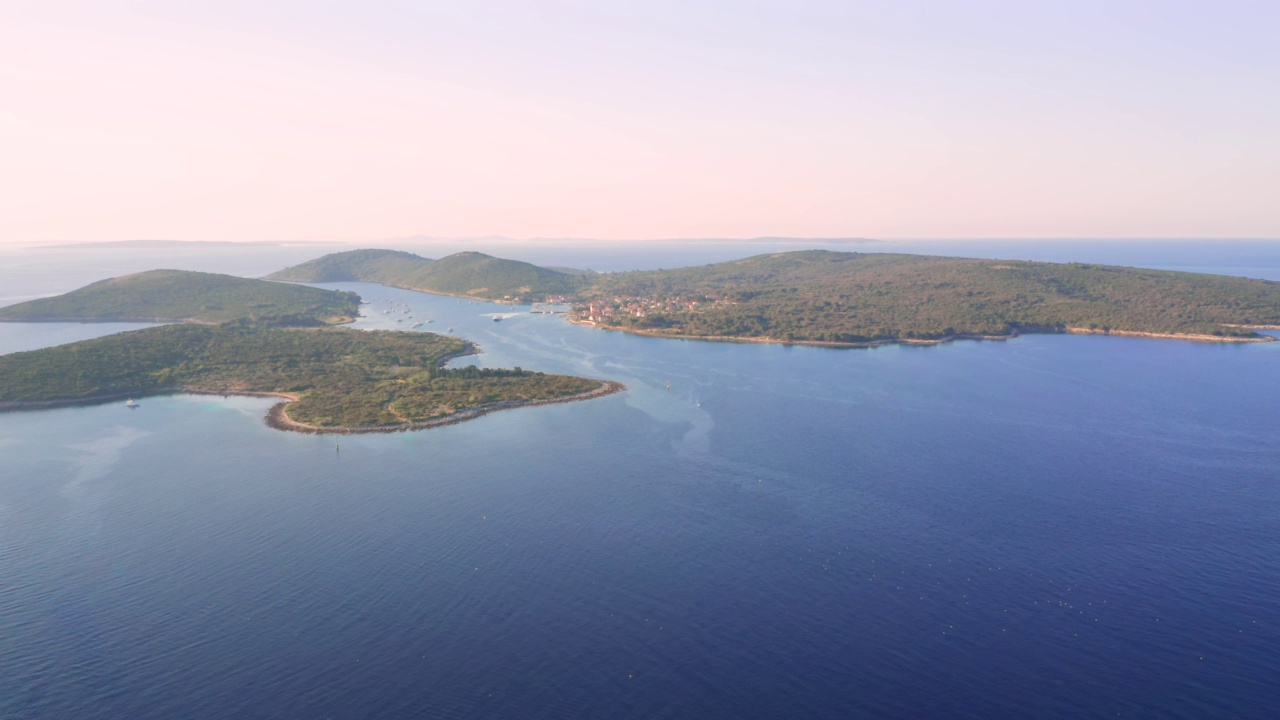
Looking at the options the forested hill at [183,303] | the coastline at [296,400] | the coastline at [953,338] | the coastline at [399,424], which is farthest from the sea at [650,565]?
the forested hill at [183,303]

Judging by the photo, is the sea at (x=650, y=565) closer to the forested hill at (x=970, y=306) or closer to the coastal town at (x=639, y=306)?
the forested hill at (x=970, y=306)

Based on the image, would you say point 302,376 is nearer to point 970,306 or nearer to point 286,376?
point 286,376

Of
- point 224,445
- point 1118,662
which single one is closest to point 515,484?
point 224,445

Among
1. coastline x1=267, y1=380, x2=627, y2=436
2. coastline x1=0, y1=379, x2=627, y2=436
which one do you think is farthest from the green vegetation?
coastline x1=267, y1=380, x2=627, y2=436

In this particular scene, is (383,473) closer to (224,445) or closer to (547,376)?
(224,445)

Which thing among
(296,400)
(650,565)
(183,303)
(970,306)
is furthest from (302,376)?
(970,306)

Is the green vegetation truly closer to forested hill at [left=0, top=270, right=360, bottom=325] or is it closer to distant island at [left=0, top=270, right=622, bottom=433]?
distant island at [left=0, top=270, right=622, bottom=433]
